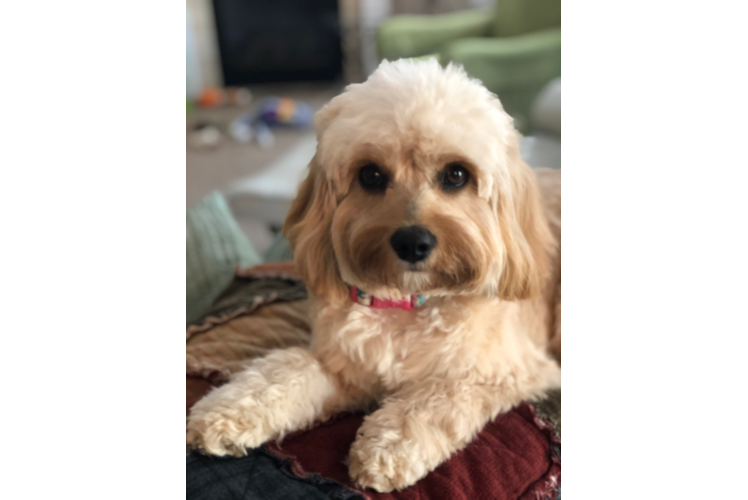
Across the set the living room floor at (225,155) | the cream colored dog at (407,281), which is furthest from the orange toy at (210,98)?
the cream colored dog at (407,281)

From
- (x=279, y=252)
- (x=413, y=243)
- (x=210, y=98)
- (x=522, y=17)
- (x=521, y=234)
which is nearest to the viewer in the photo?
(x=413, y=243)

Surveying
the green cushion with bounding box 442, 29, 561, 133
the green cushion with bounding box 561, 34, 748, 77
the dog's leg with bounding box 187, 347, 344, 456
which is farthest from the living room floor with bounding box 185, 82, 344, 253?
the green cushion with bounding box 561, 34, 748, 77

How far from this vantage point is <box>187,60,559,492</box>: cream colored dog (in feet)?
3.78

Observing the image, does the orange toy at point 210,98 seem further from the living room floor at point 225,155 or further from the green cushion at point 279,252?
the green cushion at point 279,252

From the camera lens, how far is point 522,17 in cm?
575

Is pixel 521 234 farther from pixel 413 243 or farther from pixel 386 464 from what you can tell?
pixel 386 464

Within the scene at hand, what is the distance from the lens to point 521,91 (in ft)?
11.8

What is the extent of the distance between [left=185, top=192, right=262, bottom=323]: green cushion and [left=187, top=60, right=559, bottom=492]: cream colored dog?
0.65 metres

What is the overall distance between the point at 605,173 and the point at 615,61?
143 millimetres

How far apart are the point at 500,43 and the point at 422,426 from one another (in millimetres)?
3672

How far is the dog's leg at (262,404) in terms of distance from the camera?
1.21 metres

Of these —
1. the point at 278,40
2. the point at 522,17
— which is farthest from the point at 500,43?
the point at 278,40
